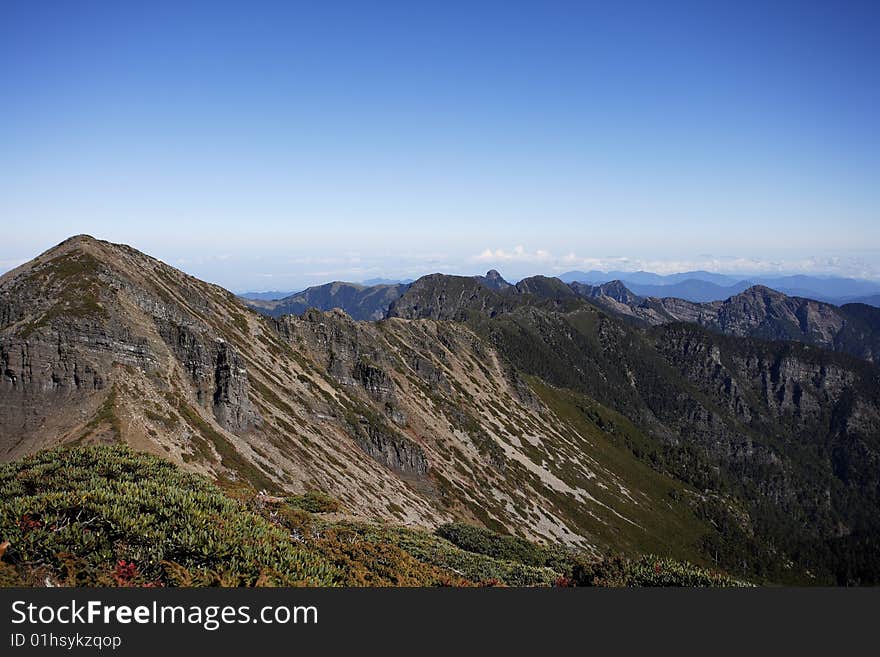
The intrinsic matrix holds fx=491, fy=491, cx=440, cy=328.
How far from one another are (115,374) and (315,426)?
45.3m

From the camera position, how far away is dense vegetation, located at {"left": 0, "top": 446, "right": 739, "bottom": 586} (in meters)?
13.9

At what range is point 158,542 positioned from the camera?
583 inches

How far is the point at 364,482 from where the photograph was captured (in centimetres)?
10144

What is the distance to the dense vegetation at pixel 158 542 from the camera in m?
13.9

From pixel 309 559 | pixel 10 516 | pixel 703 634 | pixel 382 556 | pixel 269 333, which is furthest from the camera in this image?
pixel 269 333

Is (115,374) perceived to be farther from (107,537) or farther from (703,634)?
(703,634)

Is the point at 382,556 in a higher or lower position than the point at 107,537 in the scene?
lower

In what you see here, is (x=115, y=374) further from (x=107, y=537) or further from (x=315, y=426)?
(x=107, y=537)

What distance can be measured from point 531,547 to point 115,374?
68495mm

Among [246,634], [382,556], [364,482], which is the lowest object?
[364,482]

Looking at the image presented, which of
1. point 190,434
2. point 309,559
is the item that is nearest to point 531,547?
point 309,559

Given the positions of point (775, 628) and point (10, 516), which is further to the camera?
point (10, 516)

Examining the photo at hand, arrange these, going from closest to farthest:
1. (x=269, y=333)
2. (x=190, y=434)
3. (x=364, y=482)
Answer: (x=190, y=434) → (x=364, y=482) → (x=269, y=333)

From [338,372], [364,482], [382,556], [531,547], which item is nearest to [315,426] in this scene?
[364,482]
